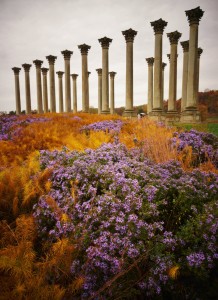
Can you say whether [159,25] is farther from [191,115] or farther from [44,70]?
[44,70]

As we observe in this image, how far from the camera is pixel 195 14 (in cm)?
2444

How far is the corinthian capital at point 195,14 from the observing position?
24406 millimetres

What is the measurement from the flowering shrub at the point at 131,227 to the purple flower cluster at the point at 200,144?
275 cm

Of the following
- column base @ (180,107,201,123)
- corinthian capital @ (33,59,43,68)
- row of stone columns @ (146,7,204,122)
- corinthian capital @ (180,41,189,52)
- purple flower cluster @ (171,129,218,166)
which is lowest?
purple flower cluster @ (171,129,218,166)

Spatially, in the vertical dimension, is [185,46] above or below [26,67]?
below

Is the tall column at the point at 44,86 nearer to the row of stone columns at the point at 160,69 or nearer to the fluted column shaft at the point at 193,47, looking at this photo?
the row of stone columns at the point at 160,69

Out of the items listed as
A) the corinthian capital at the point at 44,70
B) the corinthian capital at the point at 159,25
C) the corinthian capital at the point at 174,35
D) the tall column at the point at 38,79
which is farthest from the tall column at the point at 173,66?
the corinthian capital at the point at 44,70

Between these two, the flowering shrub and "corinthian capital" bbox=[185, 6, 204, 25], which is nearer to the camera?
the flowering shrub

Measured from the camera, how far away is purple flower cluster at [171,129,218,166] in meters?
8.03

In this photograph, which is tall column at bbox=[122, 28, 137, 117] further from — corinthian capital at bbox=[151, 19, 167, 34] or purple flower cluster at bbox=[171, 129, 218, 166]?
purple flower cluster at bbox=[171, 129, 218, 166]

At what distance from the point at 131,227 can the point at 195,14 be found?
1058 inches

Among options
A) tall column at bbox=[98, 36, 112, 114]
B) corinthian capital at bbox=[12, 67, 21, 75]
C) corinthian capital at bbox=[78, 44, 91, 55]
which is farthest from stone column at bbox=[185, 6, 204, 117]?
corinthian capital at bbox=[12, 67, 21, 75]

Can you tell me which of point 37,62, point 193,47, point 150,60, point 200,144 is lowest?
point 200,144

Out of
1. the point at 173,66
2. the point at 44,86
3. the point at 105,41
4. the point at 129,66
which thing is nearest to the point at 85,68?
the point at 105,41
